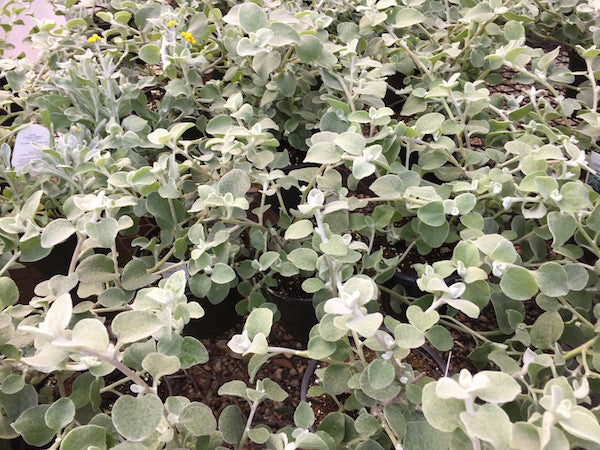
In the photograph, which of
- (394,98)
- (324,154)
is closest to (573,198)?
(324,154)

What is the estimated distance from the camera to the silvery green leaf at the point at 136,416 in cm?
50

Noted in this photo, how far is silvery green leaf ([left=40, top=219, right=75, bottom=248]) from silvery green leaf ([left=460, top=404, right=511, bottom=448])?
61cm

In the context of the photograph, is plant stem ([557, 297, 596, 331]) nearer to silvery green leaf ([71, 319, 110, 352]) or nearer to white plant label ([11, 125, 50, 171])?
silvery green leaf ([71, 319, 110, 352])

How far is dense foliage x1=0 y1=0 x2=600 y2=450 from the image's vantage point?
569mm

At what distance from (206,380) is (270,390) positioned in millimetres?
470

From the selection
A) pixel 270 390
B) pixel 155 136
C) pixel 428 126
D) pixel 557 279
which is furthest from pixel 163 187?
pixel 557 279

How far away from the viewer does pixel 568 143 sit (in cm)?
87

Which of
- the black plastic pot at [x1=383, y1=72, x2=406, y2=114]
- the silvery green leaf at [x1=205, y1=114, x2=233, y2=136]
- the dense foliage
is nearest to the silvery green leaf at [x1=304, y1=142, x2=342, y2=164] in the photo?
the dense foliage

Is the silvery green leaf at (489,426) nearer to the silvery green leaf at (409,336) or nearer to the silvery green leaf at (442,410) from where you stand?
the silvery green leaf at (442,410)

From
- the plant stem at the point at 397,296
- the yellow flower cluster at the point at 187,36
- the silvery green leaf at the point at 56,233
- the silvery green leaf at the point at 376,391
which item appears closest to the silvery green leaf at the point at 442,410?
the silvery green leaf at the point at 376,391

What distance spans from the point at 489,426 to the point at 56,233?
655 mm

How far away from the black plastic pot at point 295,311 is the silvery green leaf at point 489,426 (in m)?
0.58

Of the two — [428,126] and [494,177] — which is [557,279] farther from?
[428,126]

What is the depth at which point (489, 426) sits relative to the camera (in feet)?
1.48
